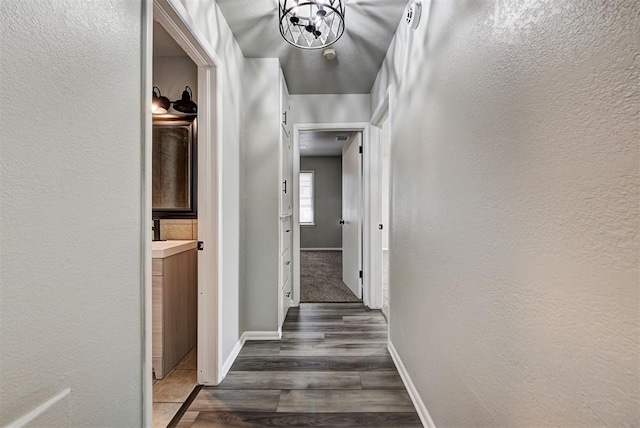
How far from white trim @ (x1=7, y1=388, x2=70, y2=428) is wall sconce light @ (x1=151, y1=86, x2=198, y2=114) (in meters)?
2.12

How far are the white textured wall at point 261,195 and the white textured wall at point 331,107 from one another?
2.45ft

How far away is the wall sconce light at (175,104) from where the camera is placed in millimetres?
2396

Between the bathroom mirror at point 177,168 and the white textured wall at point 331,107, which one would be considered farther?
the white textured wall at point 331,107

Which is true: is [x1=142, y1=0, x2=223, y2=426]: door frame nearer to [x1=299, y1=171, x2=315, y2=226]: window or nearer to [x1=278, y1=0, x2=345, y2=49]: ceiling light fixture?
[x1=278, y1=0, x2=345, y2=49]: ceiling light fixture

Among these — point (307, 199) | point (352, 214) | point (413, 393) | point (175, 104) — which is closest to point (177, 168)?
point (175, 104)

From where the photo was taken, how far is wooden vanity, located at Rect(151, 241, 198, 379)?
1.97 metres

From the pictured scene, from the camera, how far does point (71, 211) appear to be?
0.83 metres

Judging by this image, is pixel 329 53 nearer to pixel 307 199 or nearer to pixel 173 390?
pixel 173 390

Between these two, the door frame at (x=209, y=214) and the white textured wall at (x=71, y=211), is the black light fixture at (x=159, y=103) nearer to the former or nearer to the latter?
the door frame at (x=209, y=214)

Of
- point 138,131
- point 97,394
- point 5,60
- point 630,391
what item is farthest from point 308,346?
point 5,60

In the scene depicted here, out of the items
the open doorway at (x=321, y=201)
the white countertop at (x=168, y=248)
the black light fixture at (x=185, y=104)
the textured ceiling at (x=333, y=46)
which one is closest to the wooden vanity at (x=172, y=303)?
the white countertop at (x=168, y=248)

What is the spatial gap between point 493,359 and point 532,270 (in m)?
0.36

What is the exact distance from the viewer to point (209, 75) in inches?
75.3

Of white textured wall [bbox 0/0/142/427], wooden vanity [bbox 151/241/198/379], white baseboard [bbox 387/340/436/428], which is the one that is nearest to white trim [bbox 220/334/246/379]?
wooden vanity [bbox 151/241/198/379]
